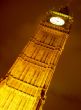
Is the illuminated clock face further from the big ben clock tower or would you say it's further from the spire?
the spire

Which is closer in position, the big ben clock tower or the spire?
the big ben clock tower

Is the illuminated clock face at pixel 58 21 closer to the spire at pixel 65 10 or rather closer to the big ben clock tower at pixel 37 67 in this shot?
the big ben clock tower at pixel 37 67

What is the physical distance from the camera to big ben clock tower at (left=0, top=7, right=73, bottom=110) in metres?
13.1

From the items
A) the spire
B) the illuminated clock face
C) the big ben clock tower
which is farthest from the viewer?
the spire

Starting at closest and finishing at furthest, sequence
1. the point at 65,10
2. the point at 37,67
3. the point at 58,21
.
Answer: the point at 37,67 < the point at 58,21 < the point at 65,10

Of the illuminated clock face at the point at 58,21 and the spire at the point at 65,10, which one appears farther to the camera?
the spire at the point at 65,10

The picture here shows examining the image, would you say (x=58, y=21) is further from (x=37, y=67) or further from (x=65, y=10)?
(x=37, y=67)

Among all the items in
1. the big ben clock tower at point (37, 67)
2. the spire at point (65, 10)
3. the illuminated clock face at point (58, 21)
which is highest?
the spire at point (65, 10)

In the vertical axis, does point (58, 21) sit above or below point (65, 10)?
below

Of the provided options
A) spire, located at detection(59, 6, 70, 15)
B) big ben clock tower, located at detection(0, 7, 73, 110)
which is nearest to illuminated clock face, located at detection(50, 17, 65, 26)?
big ben clock tower, located at detection(0, 7, 73, 110)

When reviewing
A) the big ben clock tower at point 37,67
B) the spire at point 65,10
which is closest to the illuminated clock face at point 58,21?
the big ben clock tower at point 37,67

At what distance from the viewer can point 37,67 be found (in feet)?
50.1

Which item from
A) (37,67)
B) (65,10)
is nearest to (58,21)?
(65,10)

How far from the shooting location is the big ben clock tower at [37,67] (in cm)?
1311
